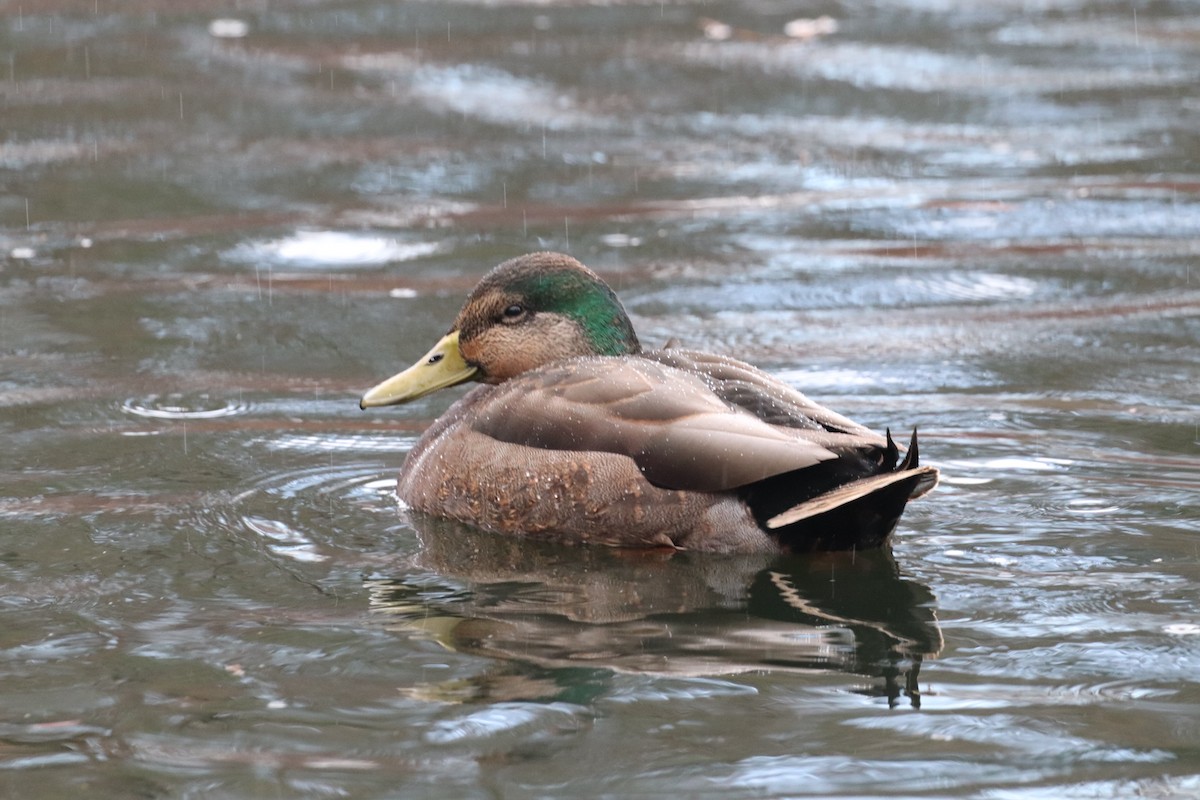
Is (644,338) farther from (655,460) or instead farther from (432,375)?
(655,460)

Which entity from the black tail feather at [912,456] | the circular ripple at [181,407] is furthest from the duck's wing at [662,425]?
the circular ripple at [181,407]

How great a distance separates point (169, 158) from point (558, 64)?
11.0ft

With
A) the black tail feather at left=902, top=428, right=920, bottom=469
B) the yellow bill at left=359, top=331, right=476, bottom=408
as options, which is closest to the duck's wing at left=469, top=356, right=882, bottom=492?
the black tail feather at left=902, top=428, right=920, bottom=469

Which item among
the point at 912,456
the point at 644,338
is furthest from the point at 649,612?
the point at 644,338

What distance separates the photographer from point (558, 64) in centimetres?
1445

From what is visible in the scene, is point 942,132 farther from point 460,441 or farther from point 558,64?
point 460,441

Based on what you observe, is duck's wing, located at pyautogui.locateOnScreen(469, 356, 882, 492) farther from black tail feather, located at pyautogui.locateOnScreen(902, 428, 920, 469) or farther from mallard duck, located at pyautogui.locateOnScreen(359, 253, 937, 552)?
black tail feather, located at pyautogui.locateOnScreen(902, 428, 920, 469)

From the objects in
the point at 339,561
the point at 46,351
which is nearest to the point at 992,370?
the point at 339,561

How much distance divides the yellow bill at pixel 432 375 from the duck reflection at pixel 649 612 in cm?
69

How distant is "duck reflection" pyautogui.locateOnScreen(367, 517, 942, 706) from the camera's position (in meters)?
4.96

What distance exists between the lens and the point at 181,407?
25.5 ft

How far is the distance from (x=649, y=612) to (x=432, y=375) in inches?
67.7

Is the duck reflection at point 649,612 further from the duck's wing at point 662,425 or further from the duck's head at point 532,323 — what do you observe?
the duck's head at point 532,323

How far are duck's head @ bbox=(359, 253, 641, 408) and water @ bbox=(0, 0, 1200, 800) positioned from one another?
0.53m
